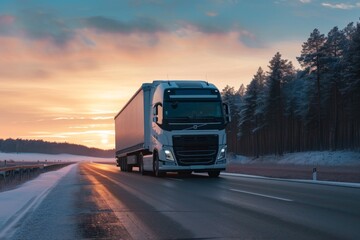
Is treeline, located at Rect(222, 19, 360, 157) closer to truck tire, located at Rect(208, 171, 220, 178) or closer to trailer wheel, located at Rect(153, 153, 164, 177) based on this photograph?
truck tire, located at Rect(208, 171, 220, 178)

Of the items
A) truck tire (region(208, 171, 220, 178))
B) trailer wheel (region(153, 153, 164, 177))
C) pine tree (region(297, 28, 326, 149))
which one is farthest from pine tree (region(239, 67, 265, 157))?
trailer wheel (region(153, 153, 164, 177))

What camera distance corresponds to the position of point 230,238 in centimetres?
775

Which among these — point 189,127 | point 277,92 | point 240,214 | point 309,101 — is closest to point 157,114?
point 189,127

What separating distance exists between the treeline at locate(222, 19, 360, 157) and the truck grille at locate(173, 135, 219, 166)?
40.0 m

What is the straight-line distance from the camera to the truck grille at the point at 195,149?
22781 millimetres

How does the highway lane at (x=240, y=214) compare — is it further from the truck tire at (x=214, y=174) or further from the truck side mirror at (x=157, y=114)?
the truck tire at (x=214, y=174)

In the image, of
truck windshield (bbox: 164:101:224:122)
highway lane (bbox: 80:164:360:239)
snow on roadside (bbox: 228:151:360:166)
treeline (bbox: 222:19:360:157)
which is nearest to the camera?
highway lane (bbox: 80:164:360:239)

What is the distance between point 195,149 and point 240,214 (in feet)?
40.9

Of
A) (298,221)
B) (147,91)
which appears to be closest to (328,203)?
(298,221)

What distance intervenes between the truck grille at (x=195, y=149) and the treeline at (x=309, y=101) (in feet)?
131

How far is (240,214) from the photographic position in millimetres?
10500

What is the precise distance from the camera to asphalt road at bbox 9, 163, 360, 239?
8.25m

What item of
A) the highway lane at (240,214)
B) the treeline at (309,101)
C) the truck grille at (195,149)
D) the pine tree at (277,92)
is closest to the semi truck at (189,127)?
the truck grille at (195,149)

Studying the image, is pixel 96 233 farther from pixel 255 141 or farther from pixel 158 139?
pixel 255 141
